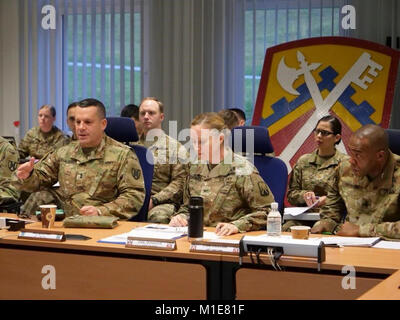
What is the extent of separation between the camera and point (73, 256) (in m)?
3.09

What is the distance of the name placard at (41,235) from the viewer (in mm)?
3170

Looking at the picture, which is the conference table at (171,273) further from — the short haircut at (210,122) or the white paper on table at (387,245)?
the short haircut at (210,122)

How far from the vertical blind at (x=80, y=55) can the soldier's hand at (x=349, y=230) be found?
198 inches

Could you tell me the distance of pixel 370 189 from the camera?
11.3ft

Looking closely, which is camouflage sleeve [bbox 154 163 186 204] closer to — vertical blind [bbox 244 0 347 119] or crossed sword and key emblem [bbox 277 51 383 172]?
crossed sword and key emblem [bbox 277 51 383 172]

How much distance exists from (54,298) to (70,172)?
1.10 m

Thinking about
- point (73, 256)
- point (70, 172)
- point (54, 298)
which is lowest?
point (54, 298)

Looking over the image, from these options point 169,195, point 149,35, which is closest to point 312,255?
point 169,195

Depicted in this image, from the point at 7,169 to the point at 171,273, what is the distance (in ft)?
7.82

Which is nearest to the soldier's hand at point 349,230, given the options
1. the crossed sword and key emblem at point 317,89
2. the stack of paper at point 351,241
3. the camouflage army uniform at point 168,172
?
the stack of paper at point 351,241

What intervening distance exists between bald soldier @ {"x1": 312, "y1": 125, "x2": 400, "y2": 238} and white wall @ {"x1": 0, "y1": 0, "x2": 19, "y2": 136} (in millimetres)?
5936

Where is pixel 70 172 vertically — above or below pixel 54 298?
above

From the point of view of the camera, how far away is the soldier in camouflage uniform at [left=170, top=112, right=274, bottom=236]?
3555 millimetres
